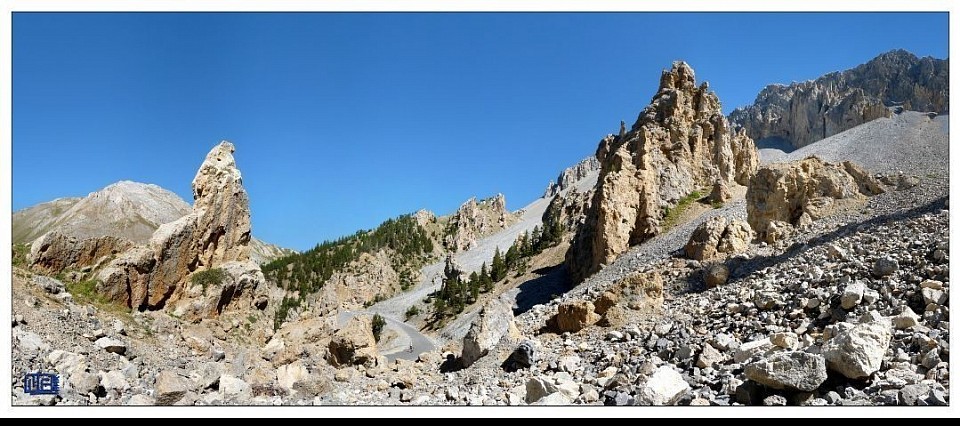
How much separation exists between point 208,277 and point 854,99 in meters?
152

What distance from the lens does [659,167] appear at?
4312cm

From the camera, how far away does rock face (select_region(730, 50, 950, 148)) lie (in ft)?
408

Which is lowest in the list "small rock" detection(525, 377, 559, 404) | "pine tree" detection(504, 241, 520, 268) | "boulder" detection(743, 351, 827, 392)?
"small rock" detection(525, 377, 559, 404)

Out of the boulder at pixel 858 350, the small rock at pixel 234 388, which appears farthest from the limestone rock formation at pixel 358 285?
the boulder at pixel 858 350

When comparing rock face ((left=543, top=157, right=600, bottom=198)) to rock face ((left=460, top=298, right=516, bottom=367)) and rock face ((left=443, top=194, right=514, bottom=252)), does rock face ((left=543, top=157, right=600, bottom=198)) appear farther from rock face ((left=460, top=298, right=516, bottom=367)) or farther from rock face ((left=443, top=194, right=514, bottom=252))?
rock face ((left=460, top=298, right=516, bottom=367))

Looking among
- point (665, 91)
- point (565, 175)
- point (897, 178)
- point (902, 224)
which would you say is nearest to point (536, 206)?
point (565, 175)

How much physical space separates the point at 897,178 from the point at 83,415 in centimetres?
3368

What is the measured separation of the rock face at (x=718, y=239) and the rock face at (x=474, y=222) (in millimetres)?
94627

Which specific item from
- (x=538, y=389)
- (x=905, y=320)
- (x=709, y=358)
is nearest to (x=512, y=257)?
(x=709, y=358)

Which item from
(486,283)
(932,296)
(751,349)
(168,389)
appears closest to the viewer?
(932,296)

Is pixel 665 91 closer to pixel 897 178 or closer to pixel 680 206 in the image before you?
pixel 680 206

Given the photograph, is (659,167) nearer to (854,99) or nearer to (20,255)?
(20,255)

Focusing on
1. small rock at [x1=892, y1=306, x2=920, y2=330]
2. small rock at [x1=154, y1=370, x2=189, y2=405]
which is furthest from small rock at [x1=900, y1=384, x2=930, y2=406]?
small rock at [x1=154, y1=370, x2=189, y2=405]

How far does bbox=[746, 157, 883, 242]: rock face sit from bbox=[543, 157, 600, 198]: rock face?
15323cm
